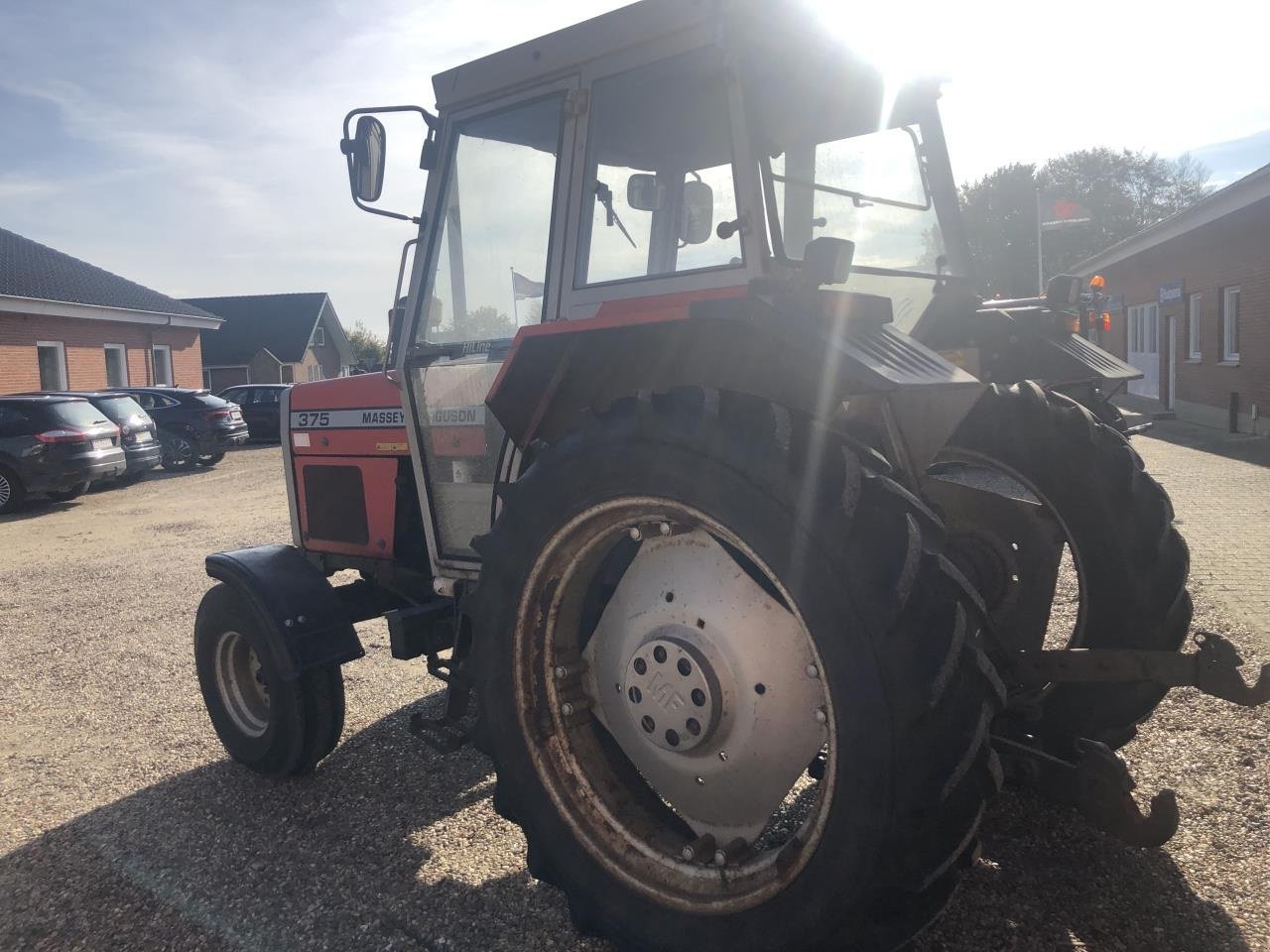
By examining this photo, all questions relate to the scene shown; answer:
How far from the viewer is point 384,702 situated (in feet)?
16.4

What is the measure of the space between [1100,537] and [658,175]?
189cm

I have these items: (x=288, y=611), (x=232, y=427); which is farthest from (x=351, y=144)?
(x=232, y=427)

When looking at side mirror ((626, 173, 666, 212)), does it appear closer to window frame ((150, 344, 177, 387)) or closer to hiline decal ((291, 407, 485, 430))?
hiline decal ((291, 407, 485, 430))

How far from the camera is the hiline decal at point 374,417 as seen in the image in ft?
11.9

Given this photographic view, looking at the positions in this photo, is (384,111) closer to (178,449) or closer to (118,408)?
(118,408)

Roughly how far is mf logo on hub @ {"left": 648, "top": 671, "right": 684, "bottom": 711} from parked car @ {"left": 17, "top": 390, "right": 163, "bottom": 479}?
619 inches

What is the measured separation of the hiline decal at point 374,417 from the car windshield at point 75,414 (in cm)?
1219

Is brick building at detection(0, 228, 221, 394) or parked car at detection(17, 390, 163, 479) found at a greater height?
brick building at detection(0, 228, 221, 394)

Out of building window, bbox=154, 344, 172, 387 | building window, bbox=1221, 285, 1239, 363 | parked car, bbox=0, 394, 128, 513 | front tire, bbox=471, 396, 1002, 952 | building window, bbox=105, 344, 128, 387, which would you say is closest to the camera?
front tire, bbox=471, 396, 1002, 952

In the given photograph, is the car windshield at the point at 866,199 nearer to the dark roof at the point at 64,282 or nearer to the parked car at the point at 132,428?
the parked car at the point at 132,428

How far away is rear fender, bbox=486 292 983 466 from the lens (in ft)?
7.93

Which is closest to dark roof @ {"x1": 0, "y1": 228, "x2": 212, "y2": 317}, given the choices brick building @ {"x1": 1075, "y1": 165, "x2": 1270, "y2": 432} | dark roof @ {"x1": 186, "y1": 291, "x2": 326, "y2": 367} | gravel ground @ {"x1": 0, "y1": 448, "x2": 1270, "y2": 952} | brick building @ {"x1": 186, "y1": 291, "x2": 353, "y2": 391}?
brick building @ {"x1": 186, "y1": 291, "x2": 353, "y2": 391}

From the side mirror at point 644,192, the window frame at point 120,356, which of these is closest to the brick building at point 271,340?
the window frame at point 120,356

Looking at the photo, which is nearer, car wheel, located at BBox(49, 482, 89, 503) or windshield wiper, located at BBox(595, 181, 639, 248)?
windshield wiper, located at BBox(595, 181, 639, 248)
